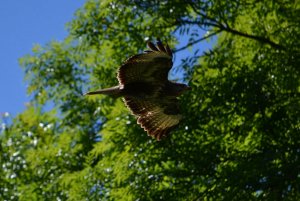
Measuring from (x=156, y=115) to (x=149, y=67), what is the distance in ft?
4.12

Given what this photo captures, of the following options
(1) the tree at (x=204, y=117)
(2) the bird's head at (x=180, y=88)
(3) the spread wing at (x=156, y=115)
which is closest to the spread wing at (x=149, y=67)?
(2) the bird's head at (x=180, y=88)

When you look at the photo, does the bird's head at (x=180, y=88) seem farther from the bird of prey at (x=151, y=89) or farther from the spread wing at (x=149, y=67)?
the spread wing at (x=149, y=67)

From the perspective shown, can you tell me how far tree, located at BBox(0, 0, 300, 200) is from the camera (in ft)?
38.1

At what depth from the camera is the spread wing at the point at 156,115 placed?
8.18 m

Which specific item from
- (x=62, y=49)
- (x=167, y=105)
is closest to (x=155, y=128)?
(x=167, y=105)

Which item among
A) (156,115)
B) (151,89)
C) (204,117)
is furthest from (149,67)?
(204,117)

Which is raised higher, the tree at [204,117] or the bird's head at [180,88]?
the tree at [204,117]

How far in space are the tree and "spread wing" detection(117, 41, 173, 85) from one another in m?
4.12

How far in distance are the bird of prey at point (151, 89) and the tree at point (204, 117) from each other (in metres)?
3.05

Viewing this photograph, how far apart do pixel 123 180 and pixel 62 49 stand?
669cm

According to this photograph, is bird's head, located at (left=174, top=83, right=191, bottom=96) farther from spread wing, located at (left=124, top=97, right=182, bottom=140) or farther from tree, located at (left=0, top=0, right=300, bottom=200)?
tree, located at (left=0, top=0, right=300, bottom=200)

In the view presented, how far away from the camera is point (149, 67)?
725 centimetres

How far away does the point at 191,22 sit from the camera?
14.0 metres

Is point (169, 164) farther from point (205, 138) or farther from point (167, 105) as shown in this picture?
point (167, 105)
